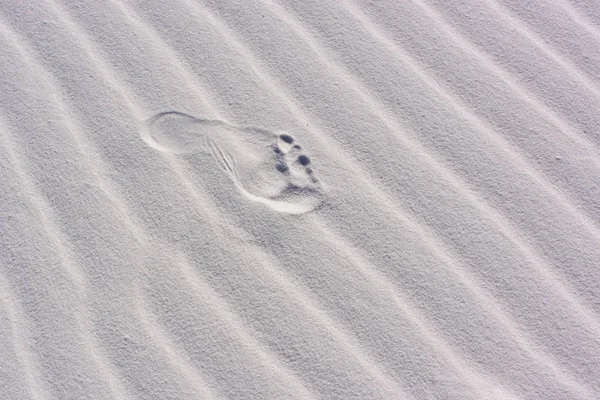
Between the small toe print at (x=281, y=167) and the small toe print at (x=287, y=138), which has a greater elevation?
the small toe print at (x=287, y=138)

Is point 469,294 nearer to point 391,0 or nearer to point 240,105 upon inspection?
point 240,105

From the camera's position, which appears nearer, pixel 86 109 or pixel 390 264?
pixel 390 264

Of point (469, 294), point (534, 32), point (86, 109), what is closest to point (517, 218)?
point (469, 294)

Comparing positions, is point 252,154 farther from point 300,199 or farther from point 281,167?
point 300,199

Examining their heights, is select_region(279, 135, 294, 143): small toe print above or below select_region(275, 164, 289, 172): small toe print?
above

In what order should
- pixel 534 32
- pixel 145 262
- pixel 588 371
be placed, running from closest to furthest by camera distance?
1. pixel 588 371
2. pixel 145 262
3. pixel 534 32

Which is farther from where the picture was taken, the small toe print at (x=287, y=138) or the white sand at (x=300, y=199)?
the small toe print at (x=287, y=138)

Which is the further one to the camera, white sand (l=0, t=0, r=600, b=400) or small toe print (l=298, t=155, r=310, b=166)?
small toe print (l=298, t=155, r=310, b=166)
